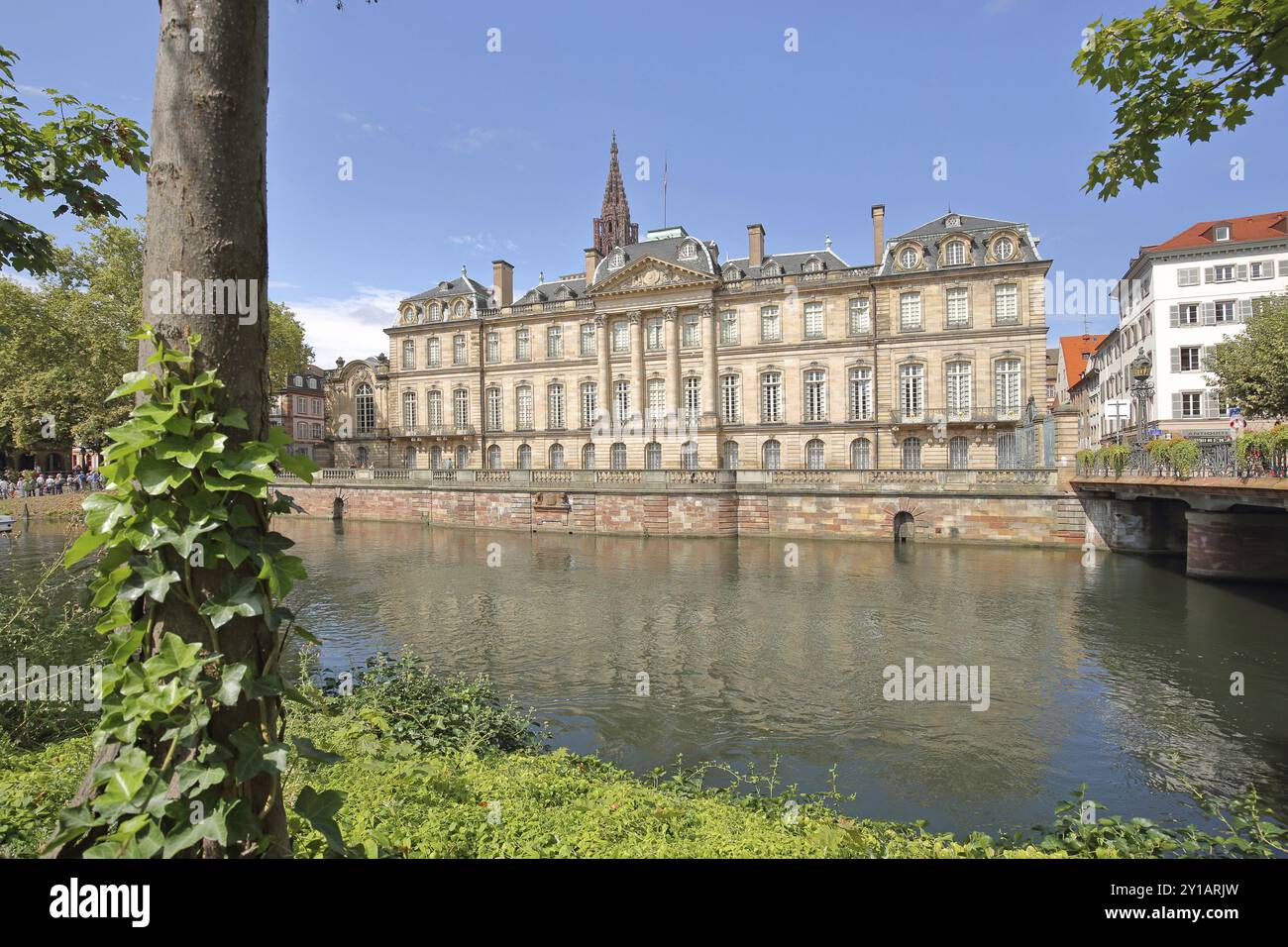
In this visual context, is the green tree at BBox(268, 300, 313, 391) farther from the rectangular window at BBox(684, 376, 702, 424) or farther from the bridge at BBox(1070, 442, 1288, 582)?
the bridge at BBox(1070, 442, 1288, 582)

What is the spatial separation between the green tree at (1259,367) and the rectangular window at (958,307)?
12682mm

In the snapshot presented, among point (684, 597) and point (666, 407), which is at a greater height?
point (666, 407)

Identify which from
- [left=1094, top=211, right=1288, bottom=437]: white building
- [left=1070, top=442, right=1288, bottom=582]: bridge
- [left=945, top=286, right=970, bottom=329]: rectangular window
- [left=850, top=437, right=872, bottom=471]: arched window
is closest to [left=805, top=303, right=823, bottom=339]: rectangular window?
[left=850, top=437, right=872, bottom=471]: arched window

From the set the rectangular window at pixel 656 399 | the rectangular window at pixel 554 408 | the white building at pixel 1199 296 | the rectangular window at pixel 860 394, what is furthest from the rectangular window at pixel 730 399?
the white building at pixel 1199 296

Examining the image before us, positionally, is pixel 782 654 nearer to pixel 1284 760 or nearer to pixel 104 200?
pixel 1284 760

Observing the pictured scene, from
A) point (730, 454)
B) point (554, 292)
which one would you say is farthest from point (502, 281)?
point (730, 454)

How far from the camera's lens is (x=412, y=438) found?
52.3 metres

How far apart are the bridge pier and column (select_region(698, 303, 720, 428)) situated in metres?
26.6

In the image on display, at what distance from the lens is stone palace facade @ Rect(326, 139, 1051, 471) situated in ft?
125

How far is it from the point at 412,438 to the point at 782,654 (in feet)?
147

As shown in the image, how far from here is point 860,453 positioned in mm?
40906

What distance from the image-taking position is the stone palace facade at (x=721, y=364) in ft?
125
